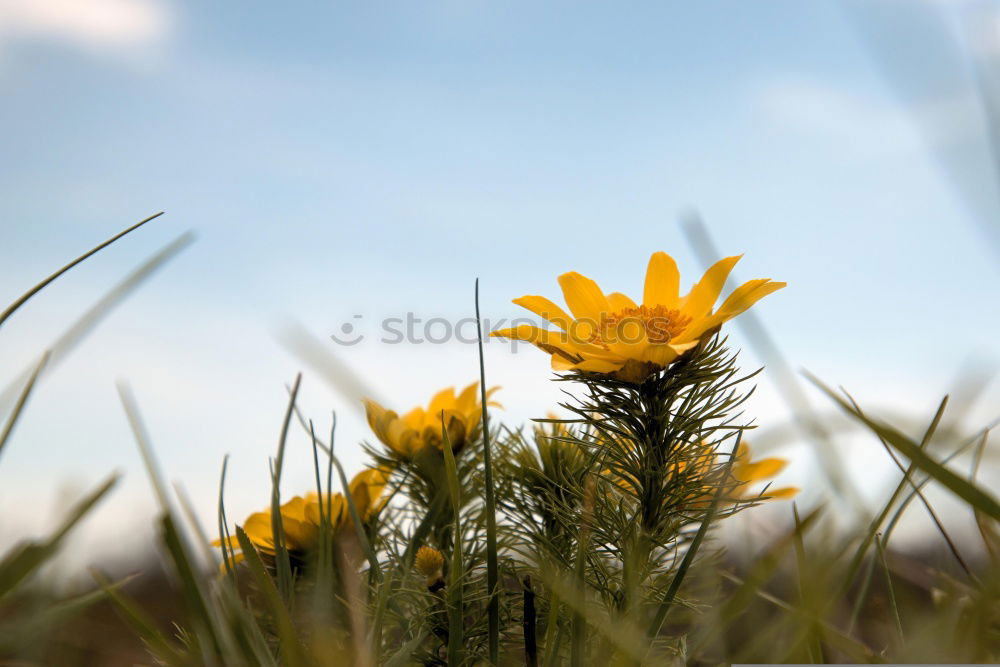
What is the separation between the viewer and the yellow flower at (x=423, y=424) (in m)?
1.48

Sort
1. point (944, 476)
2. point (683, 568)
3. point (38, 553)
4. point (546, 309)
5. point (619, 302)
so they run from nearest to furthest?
1. point (944, 476)
2. point (38, 553)
3. point (683, 568)
4. point (546, 309)
5. point (619, 302)

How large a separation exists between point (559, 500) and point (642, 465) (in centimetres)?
20

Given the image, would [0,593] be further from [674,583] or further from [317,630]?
[674,583]

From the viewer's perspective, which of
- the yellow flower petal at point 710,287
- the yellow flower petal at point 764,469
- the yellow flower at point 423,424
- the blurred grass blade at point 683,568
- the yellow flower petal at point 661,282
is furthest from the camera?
the yellow flower petal at point 764,469

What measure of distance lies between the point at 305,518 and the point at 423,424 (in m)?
0.29

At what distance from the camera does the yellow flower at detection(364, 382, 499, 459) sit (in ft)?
4.85

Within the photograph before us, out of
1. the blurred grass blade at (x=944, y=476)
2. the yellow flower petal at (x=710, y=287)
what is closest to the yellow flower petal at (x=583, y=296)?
the yellow flower petal at (x=710, y=287)

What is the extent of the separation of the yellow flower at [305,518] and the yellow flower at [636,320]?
0.47 m

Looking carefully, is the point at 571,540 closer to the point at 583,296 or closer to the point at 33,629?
the point at 583,296

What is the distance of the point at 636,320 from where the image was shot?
1.17 m

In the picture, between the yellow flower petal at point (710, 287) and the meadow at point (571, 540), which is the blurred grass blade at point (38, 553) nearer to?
the meadow at point (571, 540)

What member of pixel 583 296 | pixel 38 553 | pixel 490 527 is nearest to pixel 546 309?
pixel 583 296

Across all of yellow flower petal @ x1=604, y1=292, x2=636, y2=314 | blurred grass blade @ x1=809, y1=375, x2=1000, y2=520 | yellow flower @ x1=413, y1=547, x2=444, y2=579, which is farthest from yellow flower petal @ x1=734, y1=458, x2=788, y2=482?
blurred grass blade @ x1=809, y1=375, x2=1000, y2=520

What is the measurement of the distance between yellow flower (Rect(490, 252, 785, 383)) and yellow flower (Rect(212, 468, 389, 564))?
47cm
